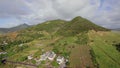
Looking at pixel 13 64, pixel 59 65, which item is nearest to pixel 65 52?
pixel 59 65

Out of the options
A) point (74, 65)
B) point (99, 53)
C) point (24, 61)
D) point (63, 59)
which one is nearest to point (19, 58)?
point (24, 61)

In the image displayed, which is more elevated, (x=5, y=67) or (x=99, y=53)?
(x=99, y=53)

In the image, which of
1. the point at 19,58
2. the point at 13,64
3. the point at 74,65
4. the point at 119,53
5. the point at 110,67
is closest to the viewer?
the point at 110,67

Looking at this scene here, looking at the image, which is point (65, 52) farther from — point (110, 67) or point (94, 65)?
point (110, 67)

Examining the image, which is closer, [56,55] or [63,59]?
[63,59]

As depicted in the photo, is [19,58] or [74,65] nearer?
[74,65]

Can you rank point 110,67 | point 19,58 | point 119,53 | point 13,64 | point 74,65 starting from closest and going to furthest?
1. point 110,67
2. point 74,65
3. point 119,53
4. point 13,64
5. point 19,58

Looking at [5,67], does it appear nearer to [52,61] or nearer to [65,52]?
[52,61]

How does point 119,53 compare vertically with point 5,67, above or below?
above
